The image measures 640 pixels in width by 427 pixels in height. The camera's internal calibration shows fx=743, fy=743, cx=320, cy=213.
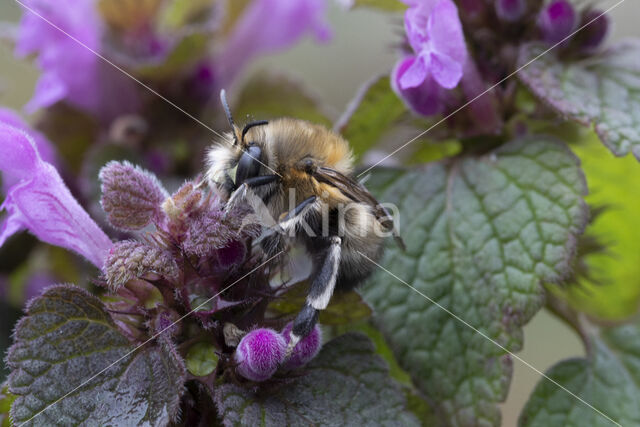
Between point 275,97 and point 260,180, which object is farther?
point 275,97

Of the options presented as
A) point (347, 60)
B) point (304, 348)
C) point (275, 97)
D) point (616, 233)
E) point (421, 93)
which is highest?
point (421, 93)

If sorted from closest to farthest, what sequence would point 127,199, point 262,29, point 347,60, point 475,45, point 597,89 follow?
1. point 127,199
2. point 597,89
3. point 475,45
4. point 262,29
5. point 347,60

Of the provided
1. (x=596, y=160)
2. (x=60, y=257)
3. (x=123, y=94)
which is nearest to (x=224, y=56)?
(x=123, y=94)

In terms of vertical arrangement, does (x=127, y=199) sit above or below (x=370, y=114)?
above

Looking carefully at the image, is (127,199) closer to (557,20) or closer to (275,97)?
(557,20)

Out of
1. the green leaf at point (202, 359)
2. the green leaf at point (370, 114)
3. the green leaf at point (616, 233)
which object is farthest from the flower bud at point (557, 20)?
the green leaf at point (202, 359)

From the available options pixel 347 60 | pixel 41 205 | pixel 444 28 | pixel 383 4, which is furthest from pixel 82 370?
pixel 347 60

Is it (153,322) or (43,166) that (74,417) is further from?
(43,166)
